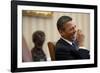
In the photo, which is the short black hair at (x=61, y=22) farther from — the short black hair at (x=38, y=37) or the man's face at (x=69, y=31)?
the short black hair at (x=38, y=37)

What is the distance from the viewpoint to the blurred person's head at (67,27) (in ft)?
5.34

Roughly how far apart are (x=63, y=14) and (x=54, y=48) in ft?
0.99

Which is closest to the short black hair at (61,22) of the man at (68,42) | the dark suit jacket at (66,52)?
the man at (68,42)

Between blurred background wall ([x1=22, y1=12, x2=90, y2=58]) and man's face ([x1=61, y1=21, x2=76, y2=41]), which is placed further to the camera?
man's face ([x1=61, y1=21, x2=76, y2=41])

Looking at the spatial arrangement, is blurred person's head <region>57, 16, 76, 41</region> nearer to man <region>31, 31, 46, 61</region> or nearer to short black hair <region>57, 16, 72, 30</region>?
short black hair <region>57, 16, 72, 30</region>

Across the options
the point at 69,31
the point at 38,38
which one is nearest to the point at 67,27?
the point at 69,31

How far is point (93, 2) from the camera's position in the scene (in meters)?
1.74

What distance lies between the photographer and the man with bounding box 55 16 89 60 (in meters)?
1.62

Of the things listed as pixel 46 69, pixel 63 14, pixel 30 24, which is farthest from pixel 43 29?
pixel 46 69

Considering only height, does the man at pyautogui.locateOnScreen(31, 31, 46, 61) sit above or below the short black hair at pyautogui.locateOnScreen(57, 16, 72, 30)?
below

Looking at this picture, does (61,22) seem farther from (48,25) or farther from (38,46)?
(38,46)

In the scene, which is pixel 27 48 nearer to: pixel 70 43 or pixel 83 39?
pixel 70 43

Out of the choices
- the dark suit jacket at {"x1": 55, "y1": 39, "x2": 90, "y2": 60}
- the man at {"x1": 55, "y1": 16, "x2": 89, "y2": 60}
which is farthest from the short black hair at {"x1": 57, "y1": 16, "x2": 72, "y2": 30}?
the dark suit jacket at {"x1": 55, "y1": 39, "x2": 90, "y2": 60}

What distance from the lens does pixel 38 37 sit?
1.57 meters
